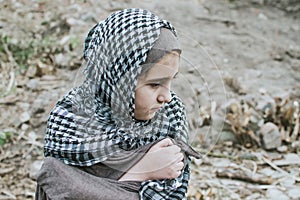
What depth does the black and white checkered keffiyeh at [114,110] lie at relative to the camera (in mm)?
1657

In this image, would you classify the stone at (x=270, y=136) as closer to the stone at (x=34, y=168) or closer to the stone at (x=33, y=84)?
the stone at (x=34, y=168)

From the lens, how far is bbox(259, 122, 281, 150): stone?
333cm

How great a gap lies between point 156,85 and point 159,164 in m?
0.24

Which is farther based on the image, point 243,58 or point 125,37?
point 243,58

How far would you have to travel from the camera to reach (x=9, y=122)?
11.3 ft

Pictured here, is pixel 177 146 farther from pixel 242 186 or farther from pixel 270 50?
pixel 270 50

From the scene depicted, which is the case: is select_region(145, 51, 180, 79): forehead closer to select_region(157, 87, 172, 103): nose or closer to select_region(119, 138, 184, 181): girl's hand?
select_region(157, 87, 172, 103): nose

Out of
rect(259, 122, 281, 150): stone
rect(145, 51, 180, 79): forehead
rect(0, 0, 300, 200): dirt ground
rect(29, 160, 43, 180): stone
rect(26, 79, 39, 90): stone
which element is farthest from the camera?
rect(26, 79, 39, 90): stone

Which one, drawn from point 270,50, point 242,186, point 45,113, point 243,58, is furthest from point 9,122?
point 270,50

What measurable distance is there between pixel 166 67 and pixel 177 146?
0.87 ft

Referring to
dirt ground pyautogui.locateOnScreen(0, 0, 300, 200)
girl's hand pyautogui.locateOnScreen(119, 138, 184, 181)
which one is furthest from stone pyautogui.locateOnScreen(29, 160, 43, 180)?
girl's hand pyautogui.locateOnScreen(119, 138, 184, 181)

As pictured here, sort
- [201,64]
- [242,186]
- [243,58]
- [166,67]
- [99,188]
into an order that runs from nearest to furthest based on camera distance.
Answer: [166,67]
[99,188]
[201,64]
[242,186]
[243,58]

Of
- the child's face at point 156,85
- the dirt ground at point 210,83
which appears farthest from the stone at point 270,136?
the child's face at point 156,85

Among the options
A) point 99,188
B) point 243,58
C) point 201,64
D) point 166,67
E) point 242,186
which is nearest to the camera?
point 166,67
